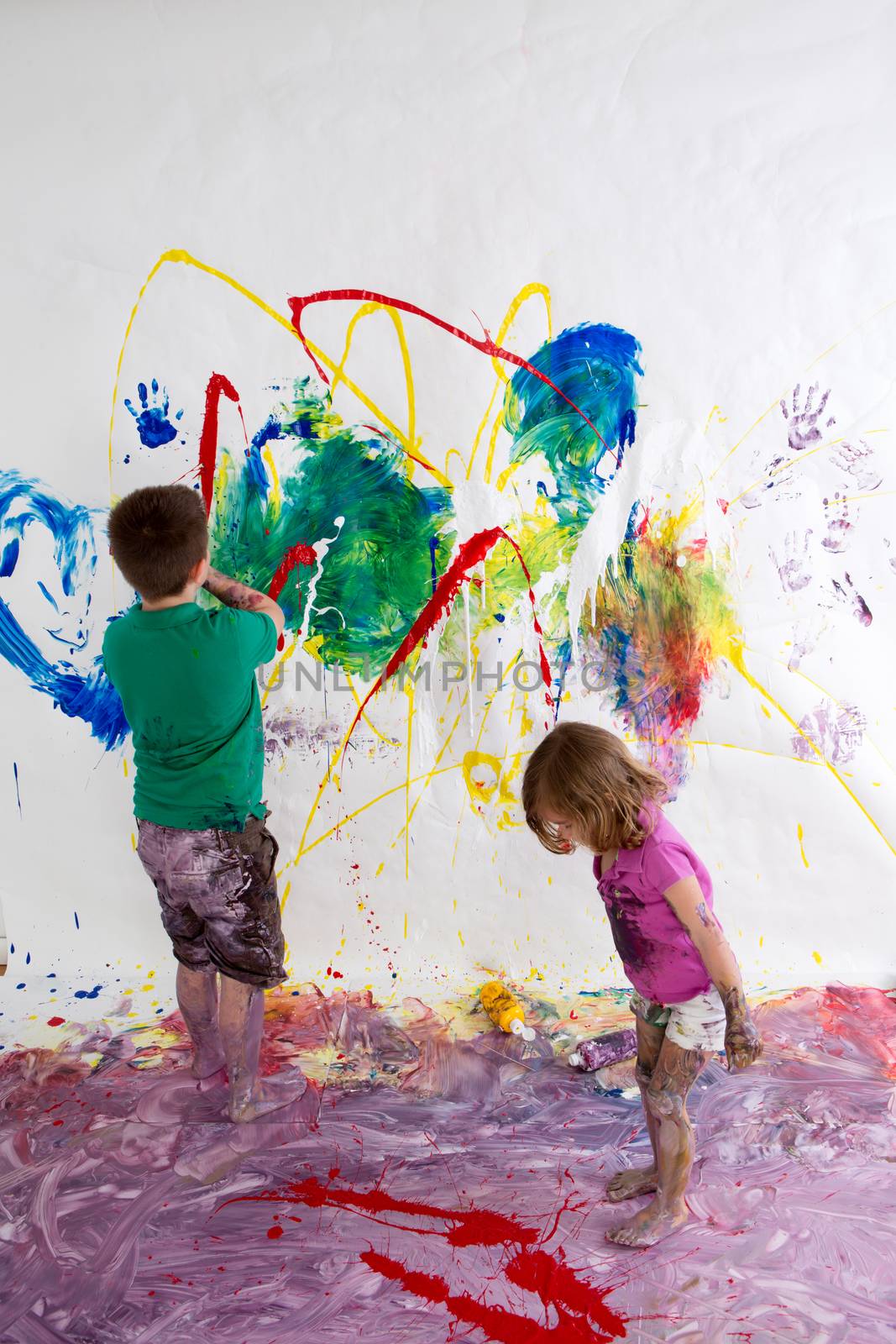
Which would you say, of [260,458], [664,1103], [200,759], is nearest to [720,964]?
[664,1103]

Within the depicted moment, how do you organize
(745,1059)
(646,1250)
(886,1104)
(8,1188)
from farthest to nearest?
1. (886,1104)
2. (8,1188)
3. (646,1250)
4. (745,1059)

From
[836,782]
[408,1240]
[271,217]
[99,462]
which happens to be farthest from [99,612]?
[836,782]

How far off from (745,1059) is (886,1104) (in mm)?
678

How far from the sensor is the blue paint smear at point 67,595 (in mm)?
2127

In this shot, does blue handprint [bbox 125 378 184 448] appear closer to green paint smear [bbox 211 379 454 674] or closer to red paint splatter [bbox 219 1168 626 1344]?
green paint smear [bbox 211 379 454 674]

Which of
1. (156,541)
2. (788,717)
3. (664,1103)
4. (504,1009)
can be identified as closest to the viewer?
(664,1103)

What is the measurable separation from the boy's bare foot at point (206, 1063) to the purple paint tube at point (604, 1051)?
0.76 meters

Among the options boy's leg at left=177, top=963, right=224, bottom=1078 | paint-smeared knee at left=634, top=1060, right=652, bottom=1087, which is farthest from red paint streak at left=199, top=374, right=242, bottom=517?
paint-smeared knee at left=634, top=1060, right=652, bottom=1087

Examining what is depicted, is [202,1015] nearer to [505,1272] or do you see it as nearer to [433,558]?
[505,1272]

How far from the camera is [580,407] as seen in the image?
6.69 ft

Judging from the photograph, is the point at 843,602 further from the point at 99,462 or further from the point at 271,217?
the point at 99,462

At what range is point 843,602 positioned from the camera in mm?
2102

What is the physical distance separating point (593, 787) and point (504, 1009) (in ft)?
3.01

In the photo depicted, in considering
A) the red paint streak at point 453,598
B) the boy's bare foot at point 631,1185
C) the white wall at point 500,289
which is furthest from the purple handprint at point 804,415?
the boy's bare foot at point 631,1185
